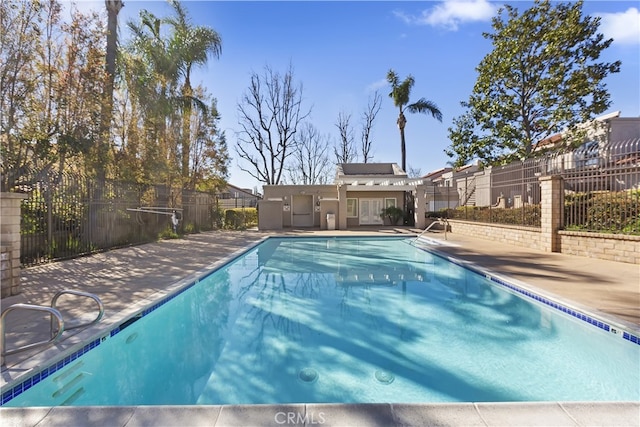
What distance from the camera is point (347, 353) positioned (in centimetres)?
445

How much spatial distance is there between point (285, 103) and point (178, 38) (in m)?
14.9

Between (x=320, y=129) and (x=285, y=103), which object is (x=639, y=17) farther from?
(x=320, y=129)

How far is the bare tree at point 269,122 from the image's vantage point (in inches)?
1258

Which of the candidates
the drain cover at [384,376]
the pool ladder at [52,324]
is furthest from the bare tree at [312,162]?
the drain cover at [384,376]

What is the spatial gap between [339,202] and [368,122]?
61.7 ft

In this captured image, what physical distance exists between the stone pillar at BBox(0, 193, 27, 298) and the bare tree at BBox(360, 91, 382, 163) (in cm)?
3380

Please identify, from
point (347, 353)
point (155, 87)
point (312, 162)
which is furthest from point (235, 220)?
point (347, 353)

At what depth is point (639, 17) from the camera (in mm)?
10820

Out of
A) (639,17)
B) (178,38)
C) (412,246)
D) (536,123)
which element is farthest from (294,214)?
(639,17)

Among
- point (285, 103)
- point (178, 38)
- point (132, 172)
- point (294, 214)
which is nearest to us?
point (132, 172)

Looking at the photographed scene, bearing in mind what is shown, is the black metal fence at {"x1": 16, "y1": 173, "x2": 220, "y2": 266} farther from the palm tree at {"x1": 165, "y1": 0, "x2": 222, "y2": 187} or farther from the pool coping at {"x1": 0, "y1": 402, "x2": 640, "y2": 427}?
the pool coping at {"x1": 0, "y1": 402, "x2": 640, "y2": 427}

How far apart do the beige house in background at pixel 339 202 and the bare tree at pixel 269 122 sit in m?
9.33

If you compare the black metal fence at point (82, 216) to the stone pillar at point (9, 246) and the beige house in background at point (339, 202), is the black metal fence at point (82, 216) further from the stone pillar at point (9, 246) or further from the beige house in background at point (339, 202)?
the beige house in background at point (339, 202)

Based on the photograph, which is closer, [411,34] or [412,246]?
[411,34]
